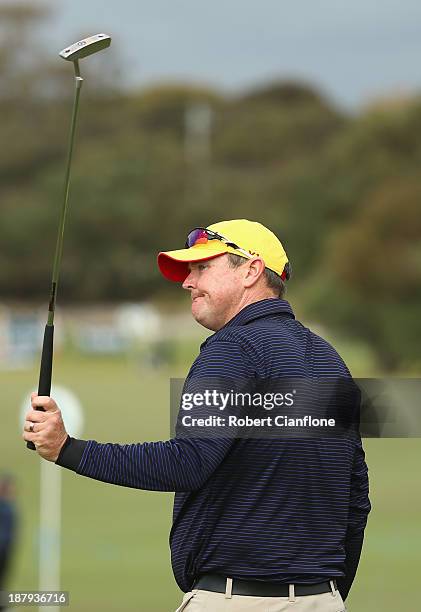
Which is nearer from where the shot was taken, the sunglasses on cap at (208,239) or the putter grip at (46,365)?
the putter grip at (46,365)

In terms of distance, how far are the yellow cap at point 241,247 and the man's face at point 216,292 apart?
0.02m

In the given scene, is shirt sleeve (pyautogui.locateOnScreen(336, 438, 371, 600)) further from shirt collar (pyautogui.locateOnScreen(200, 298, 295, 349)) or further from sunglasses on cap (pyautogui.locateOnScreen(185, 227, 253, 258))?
sunglasses on cap (pyautogui.locateOnScreen(185, 227, 253, 258))

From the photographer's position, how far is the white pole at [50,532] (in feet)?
46.3

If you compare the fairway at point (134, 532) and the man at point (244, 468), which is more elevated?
the fairway at point (134, 532)

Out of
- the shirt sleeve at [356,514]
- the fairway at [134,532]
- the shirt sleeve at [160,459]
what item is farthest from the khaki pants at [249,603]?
the fairway at [134,532]

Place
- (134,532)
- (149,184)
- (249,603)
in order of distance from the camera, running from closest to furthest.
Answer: (249,603), (134,532), (149,184)

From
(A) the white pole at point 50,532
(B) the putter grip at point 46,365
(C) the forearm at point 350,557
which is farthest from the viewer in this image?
(A) the white pole at point 50,532

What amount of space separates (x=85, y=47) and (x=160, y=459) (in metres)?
0.83

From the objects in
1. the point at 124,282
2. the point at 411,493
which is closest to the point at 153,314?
the point at 124,282

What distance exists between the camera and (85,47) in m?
2.88

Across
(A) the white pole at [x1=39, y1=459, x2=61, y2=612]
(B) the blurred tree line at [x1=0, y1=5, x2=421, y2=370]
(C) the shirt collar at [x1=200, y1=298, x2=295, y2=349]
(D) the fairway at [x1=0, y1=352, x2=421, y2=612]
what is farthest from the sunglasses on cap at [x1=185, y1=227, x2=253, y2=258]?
(B) the blurred tree line at [x1=0, y1=5, x2=421, y2=370]

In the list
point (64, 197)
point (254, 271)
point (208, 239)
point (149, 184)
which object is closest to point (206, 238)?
point (208, 239)

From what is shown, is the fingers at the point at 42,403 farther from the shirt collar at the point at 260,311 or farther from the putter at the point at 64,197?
the shirt collar at the point at 260,311

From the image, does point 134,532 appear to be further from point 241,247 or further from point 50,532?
point 241,247
